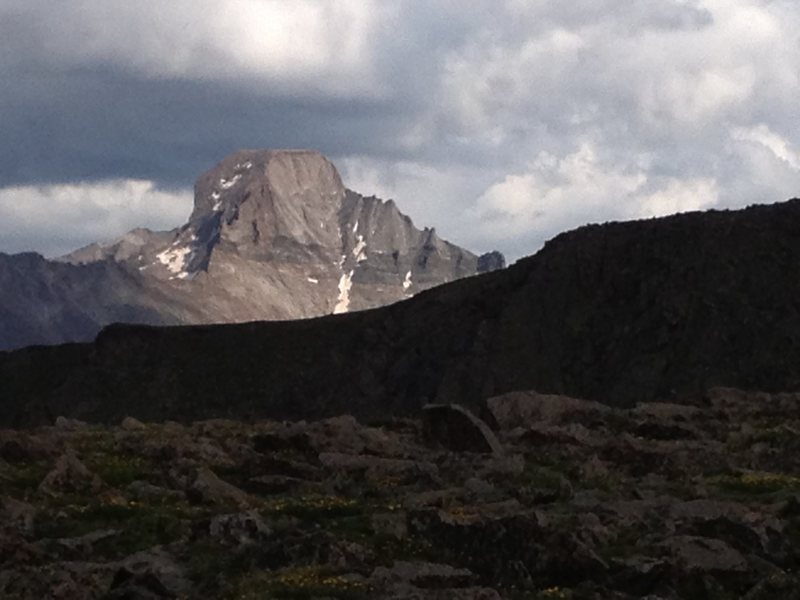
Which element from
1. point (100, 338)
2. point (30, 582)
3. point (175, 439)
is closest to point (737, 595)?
point (30, 582)

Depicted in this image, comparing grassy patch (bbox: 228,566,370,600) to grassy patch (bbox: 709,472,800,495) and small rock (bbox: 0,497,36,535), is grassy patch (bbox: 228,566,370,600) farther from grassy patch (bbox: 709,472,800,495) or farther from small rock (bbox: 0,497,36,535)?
grassy patch (bbox: 709,472,800,495)

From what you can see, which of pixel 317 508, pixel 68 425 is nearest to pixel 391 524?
pixel 317 508

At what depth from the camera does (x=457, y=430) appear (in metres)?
46.3

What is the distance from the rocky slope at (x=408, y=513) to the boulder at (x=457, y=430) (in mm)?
71

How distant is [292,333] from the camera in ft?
586

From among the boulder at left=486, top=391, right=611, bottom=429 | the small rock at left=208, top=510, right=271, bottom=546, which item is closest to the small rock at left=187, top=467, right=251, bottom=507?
the small rock at left=208, top=510, right=271, bottom=546

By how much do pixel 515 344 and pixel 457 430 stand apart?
4642 inches

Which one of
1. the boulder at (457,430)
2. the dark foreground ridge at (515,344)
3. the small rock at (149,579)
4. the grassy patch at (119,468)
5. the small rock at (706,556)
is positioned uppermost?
the dark foreground ridge at (515,344)

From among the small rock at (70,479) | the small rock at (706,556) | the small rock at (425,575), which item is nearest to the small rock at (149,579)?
the small rock at (425,575)

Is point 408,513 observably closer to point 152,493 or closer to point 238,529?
point 238,529

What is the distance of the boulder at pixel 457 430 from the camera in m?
44.6

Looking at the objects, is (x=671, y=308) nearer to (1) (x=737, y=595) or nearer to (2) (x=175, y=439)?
(2) (x=175, y=439)

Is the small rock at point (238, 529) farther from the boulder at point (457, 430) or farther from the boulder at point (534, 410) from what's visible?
the boulder at point (534, 410)

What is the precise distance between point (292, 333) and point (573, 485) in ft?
476
